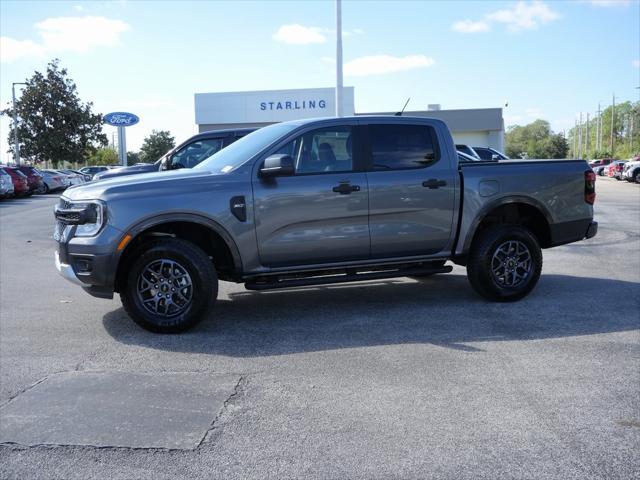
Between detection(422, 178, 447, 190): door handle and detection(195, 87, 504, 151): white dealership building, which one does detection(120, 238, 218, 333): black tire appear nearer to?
detection(422, 178, 447, 190): door handle

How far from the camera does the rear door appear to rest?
6.66m

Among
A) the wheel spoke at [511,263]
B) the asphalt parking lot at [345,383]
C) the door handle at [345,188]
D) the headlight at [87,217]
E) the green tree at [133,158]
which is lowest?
the asphalt parking lot at [345,383]

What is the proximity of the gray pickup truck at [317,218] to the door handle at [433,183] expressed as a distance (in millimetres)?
12

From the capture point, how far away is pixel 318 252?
6.48 metres

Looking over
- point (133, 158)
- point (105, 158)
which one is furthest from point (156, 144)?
point (105, 158)

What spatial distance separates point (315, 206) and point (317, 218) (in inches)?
4.8

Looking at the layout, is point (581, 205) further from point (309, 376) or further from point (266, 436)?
point (266, 436)

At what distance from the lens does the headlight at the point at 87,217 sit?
5.94 m

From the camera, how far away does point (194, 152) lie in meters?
12.2

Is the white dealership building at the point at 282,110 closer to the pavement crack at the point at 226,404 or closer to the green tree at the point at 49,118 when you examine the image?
the green tree at the point at 49,118

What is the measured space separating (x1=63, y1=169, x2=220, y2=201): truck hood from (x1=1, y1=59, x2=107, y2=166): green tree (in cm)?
5209

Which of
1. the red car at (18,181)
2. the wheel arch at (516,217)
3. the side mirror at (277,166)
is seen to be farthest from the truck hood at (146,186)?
the red car at (18,181)

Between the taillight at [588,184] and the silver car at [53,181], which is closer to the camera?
the taillight at [588,184]

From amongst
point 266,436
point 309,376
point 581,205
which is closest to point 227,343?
point 309,376
